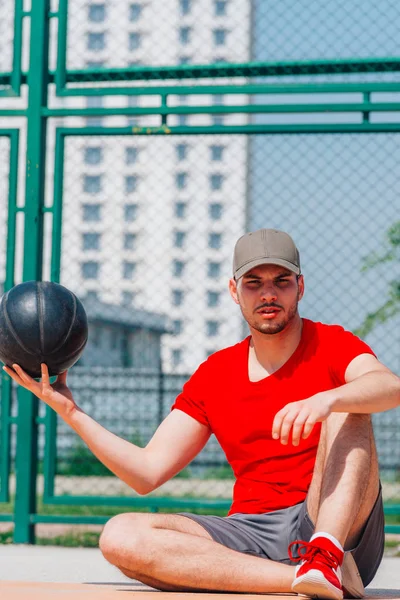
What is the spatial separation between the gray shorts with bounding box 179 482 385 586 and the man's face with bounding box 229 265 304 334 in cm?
63

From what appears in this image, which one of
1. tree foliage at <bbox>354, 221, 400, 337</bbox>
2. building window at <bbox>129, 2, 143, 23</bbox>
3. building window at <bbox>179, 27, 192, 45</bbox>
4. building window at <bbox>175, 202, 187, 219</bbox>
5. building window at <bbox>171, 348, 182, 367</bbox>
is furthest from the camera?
building window at <bbox>175, 202, 187, 219</bbox>

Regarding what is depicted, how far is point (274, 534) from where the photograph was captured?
3070 mm

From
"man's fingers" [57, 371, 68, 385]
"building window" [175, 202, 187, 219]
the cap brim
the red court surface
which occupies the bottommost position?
the red court surface

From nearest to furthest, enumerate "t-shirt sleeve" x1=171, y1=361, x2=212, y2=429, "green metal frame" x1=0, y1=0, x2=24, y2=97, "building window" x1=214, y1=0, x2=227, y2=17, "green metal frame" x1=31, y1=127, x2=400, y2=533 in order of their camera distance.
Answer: "t-shirt sleeve" x1=171, y1=361, x2=212, y2=429 < "green metal frame" x1=31, y1=127, x2=400, y2=533 < "green metal frame" x1=0, y1=0, x2=24, y2=97 < "building window" x1=214, y1=0, x2=227, y2=17

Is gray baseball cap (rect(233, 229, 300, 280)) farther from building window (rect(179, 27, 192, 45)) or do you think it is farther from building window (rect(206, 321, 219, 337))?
building window (rect(206, 321, 219, 337))

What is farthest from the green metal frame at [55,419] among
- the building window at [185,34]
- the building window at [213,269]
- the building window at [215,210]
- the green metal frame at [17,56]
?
the building window at [213,269]

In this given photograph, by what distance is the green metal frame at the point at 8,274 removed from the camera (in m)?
5.11

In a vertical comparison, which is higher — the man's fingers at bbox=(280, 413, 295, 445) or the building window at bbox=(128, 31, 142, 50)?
the building window at bbox=(128, 31, 142, 50)

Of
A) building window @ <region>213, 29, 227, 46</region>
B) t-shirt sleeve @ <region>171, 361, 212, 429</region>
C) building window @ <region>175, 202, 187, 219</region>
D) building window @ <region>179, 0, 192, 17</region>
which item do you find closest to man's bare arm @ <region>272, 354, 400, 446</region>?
t-shirt sleeve @ <region>171, 361, 212, 429</region>

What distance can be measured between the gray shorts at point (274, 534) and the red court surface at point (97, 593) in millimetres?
144

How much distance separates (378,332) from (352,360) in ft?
10.5

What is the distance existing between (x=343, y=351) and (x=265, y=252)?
0.45m

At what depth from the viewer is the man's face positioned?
10.4ft

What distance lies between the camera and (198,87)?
515cm
